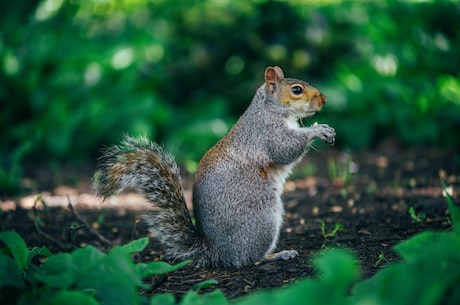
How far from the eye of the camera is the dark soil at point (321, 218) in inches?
127

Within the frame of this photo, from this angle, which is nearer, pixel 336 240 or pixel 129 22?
pixel 336 240

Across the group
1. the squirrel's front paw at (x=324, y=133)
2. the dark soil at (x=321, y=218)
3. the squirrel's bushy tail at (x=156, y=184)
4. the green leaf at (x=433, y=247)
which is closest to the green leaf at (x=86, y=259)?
the dark soil at (x=321, y=218)

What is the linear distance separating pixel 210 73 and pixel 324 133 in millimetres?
3947

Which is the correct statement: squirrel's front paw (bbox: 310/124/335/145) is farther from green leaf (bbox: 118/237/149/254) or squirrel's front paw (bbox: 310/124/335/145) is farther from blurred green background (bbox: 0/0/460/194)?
blurred green background (bbox: 0/0/460/194)

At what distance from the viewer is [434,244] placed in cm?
231

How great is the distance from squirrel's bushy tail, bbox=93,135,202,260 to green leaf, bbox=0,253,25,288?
0.72m

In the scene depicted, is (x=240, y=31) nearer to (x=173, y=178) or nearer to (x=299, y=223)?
(x=299, y=223)

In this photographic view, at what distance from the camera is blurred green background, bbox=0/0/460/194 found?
680 cm

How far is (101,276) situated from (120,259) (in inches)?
4.0

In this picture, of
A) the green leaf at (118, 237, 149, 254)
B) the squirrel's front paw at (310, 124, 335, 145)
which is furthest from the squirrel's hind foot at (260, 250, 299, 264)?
the green leaf at (118, 237, 149, 254)

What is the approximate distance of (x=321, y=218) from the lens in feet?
14.4

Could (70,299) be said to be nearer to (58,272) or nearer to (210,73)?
(58,272)

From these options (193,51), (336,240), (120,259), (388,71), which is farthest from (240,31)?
(120,259)

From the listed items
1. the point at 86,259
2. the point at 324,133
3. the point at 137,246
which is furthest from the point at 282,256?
the point at 86,259
